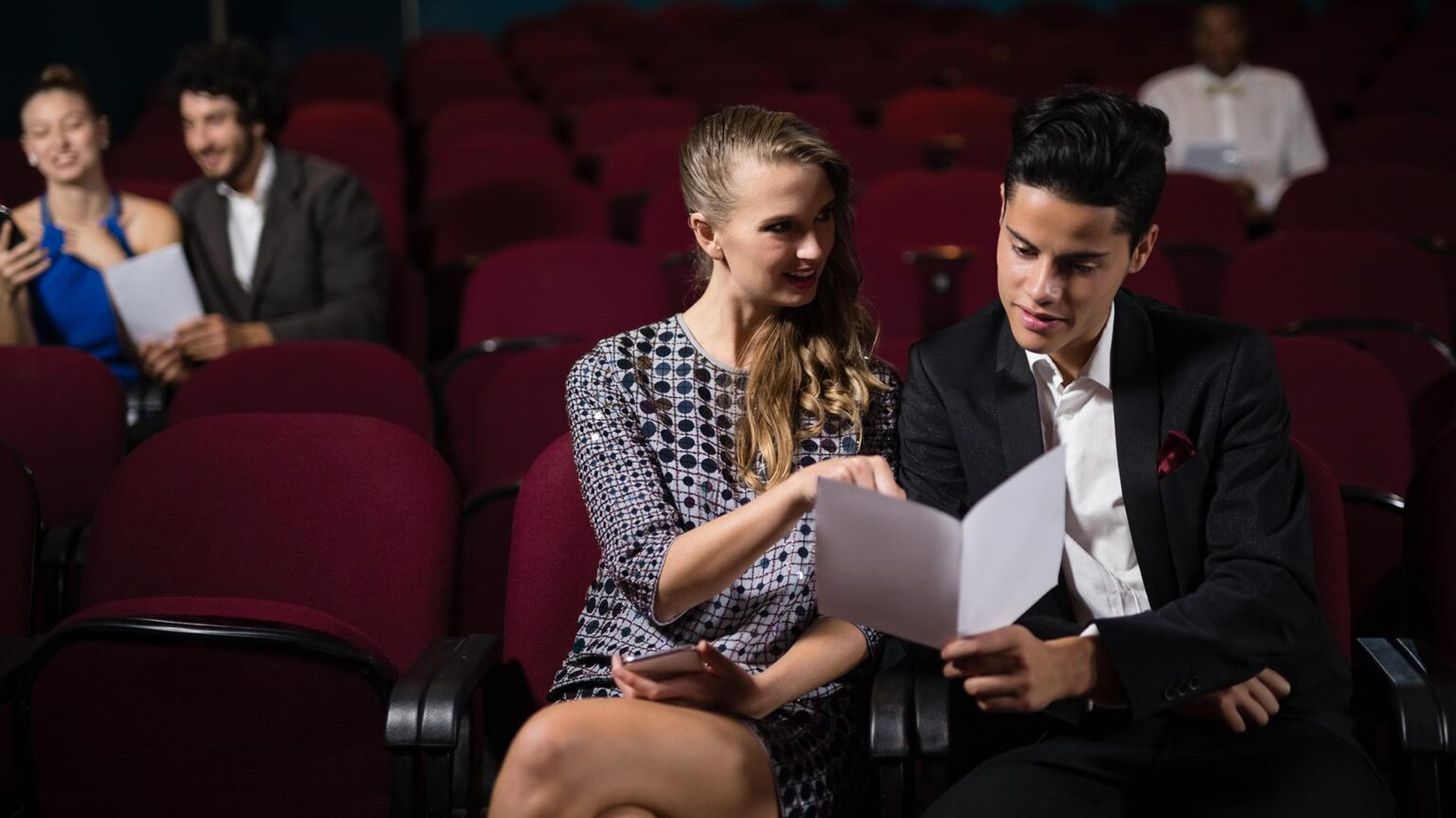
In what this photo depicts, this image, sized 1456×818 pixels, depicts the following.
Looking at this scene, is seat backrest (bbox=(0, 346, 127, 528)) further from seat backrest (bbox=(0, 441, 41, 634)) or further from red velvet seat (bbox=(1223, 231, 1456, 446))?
red velvet seat (bbox=(1223, 231, 1456, 446))

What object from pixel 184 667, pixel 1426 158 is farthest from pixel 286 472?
pixel 1426 158

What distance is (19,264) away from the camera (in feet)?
9.72

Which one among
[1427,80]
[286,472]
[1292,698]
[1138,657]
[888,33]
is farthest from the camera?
[888,33]

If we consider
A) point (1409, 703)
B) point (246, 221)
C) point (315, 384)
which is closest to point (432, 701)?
point (1409, 703)

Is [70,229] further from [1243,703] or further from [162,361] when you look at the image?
[1243,703]

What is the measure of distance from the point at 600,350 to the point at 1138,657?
A: 74cm

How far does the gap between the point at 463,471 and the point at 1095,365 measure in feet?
4.97

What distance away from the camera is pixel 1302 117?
5.04 meters

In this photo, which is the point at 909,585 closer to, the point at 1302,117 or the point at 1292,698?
the point at 1292,698

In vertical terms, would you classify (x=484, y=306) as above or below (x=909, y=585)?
below

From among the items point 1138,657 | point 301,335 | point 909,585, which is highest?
point 909,585

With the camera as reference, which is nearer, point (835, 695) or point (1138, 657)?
point (1138, 657)

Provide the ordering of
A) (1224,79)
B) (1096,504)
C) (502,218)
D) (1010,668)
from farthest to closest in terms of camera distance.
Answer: (1224,79)
(502,218)
(1096,504)
(1010,668)

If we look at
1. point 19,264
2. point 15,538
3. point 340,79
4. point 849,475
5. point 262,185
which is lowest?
point 340,79
